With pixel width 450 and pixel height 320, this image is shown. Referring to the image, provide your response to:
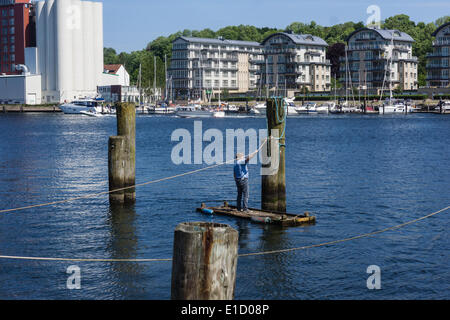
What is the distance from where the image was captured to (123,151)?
26.8 meters

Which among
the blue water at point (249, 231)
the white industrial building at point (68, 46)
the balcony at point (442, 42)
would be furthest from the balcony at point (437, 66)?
the blue water at point (249, 231)

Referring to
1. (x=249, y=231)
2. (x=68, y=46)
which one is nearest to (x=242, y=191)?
(x=249, y=231)

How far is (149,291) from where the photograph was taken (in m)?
17.1

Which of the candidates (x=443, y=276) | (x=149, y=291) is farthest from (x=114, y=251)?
(x=443, y=276)

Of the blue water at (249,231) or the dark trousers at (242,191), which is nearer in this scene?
the blue water at (249,231)

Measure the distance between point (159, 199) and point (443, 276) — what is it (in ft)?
54.2

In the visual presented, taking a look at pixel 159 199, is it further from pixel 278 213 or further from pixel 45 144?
pixel 45 144

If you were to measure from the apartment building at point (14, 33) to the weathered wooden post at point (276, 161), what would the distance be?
162 meters

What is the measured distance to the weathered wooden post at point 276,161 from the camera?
2372 centimetres

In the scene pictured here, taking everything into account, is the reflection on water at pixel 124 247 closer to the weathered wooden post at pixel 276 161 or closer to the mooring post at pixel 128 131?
the mooring post at pixel 128 131

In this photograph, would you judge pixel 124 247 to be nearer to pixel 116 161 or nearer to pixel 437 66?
pixel 116 161

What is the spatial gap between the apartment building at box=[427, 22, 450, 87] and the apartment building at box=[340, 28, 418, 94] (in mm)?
7785

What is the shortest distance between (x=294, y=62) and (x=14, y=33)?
8101 cm

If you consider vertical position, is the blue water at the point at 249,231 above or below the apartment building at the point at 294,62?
below
